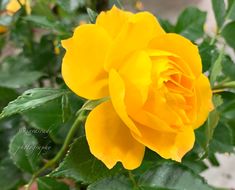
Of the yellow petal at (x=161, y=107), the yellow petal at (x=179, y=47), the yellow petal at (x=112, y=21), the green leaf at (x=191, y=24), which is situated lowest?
the green leaf at (x=191, y=24)

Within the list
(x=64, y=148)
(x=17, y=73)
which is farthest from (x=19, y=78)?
(x=64, y=148)

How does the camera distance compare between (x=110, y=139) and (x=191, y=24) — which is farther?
(x=191, y=24)

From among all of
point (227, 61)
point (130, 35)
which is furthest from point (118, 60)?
point (227, 61)

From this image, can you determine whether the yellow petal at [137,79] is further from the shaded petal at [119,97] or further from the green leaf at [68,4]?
the green leaf at [68,4]

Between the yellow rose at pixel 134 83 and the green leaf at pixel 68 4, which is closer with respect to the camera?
the yellow rose at pixel 134 83

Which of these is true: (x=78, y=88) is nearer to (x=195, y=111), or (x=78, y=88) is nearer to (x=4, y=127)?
(x=195, y=111)

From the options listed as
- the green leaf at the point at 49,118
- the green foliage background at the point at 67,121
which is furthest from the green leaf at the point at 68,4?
the green leaf at the point at 49,118

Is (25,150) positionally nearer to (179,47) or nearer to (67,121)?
(67,121)
